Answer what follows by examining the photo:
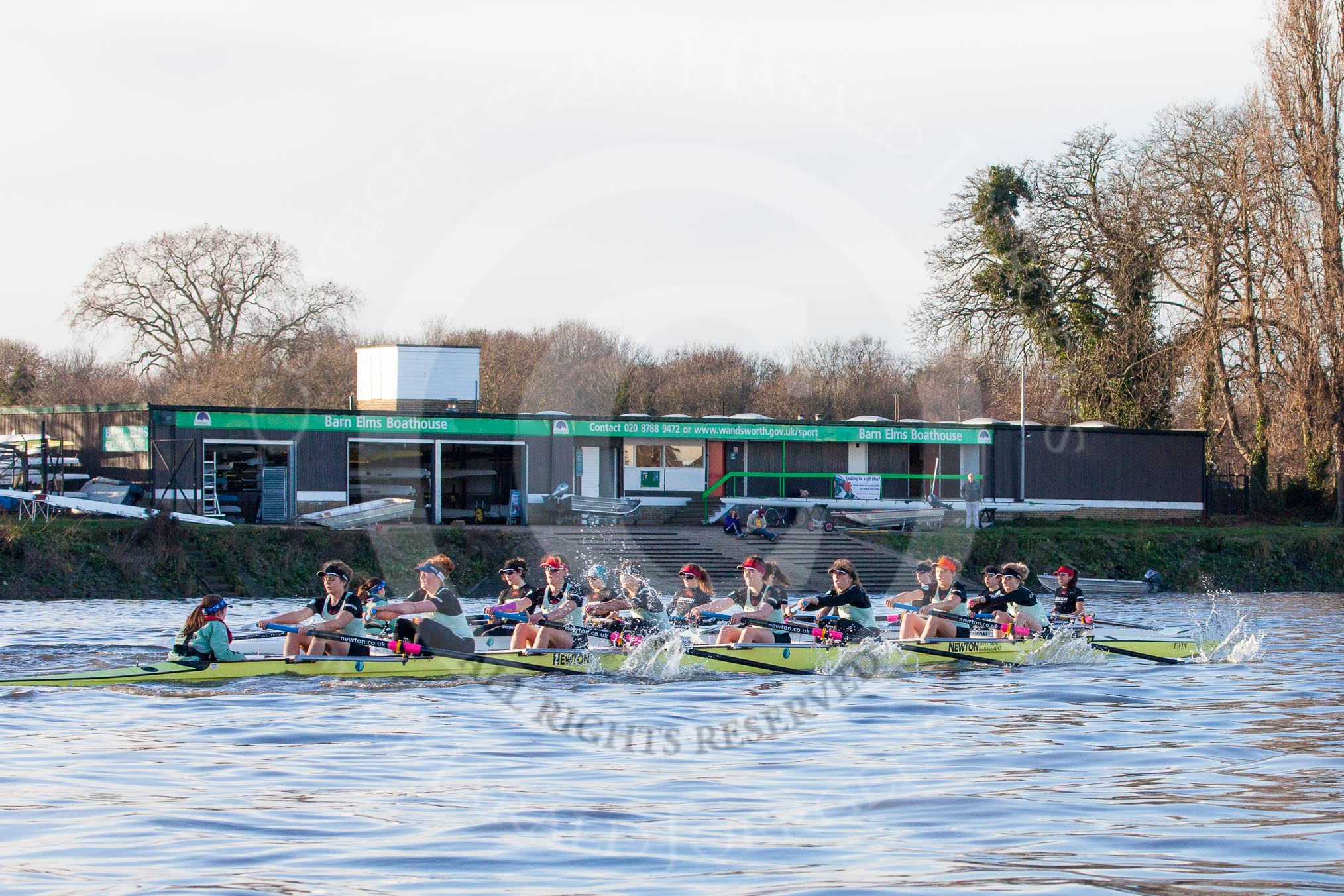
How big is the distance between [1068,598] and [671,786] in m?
9.89

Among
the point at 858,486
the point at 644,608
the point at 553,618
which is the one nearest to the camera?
the point at 553,618

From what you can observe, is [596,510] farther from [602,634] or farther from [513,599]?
[602,634]

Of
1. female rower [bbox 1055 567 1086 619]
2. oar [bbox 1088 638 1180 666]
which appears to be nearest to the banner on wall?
female rower [bbox 1055 567 1086 619]

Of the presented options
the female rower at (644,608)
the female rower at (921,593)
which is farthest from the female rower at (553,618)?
the female rower at (921,593)

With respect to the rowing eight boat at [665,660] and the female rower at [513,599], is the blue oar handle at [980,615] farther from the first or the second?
the female rower at [513,599]

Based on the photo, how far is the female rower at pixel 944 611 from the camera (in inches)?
637

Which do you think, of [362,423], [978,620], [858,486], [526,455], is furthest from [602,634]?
[858,486]

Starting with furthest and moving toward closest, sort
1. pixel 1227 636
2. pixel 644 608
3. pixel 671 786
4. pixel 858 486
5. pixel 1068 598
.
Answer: pixel 858 486
pixel 1227 636
pixel 1068 598
pixel 644 608
pixel 671 786

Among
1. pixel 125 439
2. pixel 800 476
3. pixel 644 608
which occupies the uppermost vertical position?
pixel 125 439

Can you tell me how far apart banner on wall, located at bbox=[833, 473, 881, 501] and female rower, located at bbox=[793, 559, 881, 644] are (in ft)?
70.6

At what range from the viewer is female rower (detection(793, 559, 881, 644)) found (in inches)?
614

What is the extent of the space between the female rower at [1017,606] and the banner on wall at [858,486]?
67.9 feet

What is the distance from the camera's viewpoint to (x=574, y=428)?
3575 cm

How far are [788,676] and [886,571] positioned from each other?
16.3m
